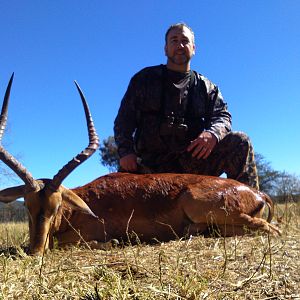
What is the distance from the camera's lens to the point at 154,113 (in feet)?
20.3

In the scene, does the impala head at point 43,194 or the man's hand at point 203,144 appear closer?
the impala head at point 43,194

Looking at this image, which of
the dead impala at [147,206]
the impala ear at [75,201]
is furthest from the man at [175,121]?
the impala ear at [75,201]

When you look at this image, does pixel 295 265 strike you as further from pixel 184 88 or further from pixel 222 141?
pixel 184 88

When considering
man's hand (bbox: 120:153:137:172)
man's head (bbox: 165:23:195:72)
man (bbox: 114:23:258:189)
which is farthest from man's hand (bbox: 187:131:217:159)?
man's head (bbox: 165:23:195:72)

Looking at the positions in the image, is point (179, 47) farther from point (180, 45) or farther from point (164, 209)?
point (164, 209)

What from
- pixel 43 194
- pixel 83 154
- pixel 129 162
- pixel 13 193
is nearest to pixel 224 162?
pixel 129 162

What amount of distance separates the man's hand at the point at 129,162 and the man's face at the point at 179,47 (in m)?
1.51

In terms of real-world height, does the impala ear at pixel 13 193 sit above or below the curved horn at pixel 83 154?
below

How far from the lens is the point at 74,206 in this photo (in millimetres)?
4664

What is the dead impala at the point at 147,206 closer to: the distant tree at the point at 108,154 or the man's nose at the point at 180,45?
the man's nose at the point at 180,45

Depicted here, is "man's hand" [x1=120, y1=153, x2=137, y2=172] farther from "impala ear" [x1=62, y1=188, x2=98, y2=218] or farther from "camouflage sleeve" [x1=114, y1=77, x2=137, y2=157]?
"impala ear" [x1=62, y1=188, x2=98, y2=218]

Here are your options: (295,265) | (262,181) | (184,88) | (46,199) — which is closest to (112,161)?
(262,181)

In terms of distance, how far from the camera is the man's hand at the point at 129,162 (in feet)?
19.1

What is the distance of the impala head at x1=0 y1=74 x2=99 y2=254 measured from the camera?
4.12m
